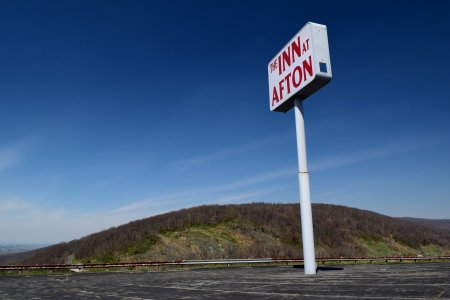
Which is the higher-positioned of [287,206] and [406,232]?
[287,206]

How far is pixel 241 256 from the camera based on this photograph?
1428 inches

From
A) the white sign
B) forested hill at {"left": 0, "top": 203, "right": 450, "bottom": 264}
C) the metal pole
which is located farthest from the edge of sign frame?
forested hill at {"left": 0, "top": 203, "right": 450, "bottom": 264}

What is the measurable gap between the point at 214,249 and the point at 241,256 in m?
3.76

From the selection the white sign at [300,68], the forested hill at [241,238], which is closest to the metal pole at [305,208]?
the white sign at [300,68]

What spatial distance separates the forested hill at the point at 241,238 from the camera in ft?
123

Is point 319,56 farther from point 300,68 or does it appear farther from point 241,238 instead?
point 241,238

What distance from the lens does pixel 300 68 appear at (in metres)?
17.4

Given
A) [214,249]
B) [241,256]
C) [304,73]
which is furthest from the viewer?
[214,249]

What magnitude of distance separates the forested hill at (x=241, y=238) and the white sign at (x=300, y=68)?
852 inches

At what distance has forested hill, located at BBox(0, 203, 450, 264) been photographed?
37.5 m

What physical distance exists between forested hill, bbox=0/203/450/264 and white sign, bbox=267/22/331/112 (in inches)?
852

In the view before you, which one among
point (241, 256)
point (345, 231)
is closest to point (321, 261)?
point (241, 256)

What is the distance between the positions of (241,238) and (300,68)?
1197 inches

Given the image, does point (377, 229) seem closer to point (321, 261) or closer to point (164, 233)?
point (321, 261)
